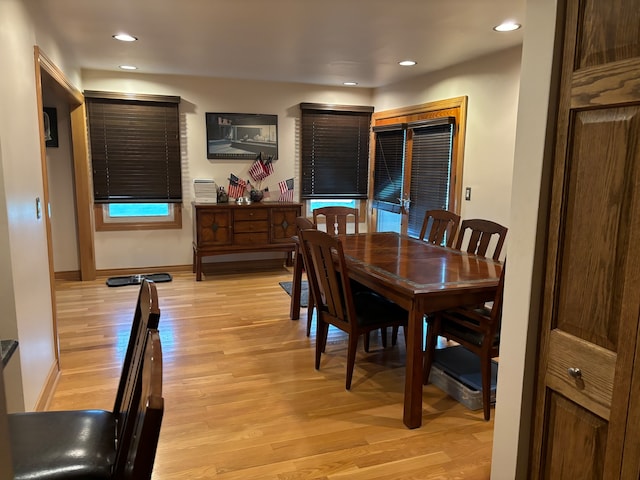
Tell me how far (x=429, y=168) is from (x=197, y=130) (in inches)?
107

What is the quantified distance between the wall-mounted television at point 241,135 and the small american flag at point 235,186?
0.85 feet

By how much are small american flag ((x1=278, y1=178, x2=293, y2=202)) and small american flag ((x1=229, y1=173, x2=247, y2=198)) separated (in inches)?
19.4

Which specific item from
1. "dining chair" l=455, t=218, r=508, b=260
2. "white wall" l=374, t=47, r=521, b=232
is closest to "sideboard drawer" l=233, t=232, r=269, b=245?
"white wall" l=374, t=47, r=521, b=232

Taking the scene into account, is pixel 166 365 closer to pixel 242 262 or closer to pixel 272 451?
pixel 272 451

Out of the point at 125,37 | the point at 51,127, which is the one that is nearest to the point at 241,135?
the point at 51,127

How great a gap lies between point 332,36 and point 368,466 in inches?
115

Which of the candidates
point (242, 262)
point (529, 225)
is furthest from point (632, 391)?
point (242, 262)

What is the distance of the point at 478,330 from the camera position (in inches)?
102

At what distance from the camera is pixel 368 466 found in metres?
2.20

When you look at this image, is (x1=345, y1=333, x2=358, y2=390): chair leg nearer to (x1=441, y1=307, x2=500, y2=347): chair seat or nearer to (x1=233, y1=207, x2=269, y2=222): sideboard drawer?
(x1=441, y1=307, x2=500, y2=347): chair seat

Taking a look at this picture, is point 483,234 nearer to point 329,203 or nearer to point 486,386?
point 486,386

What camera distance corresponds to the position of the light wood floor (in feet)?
7.26

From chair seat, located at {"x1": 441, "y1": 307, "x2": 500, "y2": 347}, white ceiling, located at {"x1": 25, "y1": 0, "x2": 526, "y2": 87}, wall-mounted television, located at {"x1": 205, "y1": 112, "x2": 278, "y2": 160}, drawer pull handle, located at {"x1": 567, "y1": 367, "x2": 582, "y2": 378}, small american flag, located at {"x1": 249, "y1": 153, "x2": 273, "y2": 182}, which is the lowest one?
chair seat, located at {"x1": 441, "y1": 307, "x2": 500, "y2": 347}

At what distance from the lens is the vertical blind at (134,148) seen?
5.23m
